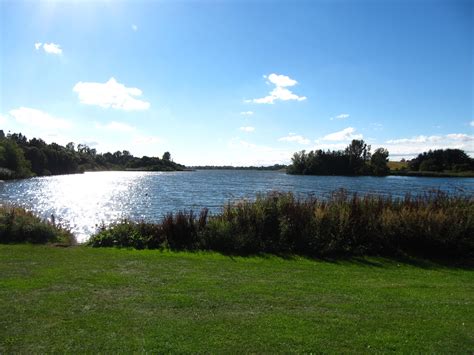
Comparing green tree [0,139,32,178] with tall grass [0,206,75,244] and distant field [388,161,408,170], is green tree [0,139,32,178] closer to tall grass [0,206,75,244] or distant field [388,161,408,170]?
tall grass [0,206,75,244]

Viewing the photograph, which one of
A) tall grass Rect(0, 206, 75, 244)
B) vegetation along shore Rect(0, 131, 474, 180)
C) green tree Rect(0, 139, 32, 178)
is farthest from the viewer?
vegetation along shore Rect(0, 131, 474, 180)

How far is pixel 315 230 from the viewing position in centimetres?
1241

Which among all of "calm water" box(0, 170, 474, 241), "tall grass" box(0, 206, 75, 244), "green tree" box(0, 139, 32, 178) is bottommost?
"calm water" box(0, 170, 474, 241)

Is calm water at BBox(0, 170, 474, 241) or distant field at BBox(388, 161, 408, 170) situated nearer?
calm water at BBox(0, 170, 474, 241)

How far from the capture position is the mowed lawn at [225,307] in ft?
15.7

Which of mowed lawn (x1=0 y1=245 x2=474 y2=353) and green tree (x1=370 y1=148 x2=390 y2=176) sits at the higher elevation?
green tree (x1=370 y1=148 x2=390 y2=176)

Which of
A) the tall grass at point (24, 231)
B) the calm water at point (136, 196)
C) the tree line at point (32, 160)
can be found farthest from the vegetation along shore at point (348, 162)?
the tall grass at point (24, 231)

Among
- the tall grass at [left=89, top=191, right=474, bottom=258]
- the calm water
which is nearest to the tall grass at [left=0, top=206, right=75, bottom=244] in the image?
the tall grass at [left=89, top=191, right=474, bottom=258]

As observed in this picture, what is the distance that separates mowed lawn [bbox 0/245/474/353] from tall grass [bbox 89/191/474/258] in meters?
2.45

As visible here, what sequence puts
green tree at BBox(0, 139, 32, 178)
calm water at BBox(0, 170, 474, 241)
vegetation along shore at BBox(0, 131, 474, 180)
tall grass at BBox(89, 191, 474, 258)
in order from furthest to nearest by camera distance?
vegetation along shore at BBox(0, 131, 474, 180), green tree at BBox(0, 139, 32, 178), calm water at BBox(0, 170, 474, 241), tall grass at BBox(89, 191, 474, 258)

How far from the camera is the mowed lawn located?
4781 millimetres

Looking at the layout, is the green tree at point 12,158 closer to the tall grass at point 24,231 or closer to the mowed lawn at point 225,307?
the tall grass at point 24,231

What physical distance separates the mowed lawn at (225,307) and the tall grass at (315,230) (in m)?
2.45

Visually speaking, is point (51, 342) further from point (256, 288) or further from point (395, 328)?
point (395, 328)
